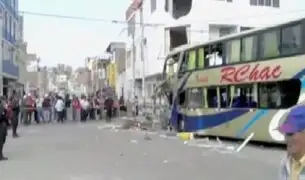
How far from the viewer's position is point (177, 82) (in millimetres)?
24500

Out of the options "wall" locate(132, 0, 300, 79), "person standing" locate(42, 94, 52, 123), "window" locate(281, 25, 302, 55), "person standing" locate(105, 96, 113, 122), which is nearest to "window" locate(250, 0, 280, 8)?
"wall" locate(132, 0, 300, 79)

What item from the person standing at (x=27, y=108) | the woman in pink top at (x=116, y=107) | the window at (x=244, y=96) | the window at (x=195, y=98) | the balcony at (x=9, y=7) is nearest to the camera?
the window at (x=244, y=96)

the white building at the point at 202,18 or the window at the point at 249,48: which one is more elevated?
the white building at the point at 202,18

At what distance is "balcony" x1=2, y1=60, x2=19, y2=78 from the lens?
50.1 m

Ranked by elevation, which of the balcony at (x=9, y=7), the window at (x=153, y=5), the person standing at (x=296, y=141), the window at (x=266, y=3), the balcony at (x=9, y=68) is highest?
the balcony at (x=9, y=7)

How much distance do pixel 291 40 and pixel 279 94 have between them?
1819mm

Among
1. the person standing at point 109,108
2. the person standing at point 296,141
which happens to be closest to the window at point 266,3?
the person standing at point 109,108

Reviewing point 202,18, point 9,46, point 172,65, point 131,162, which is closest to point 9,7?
point 9,46

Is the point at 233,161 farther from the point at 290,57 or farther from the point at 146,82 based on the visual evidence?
the point at 146,82

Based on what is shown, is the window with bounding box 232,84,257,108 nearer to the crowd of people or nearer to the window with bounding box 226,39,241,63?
the window with bounding box 226,39,241,63

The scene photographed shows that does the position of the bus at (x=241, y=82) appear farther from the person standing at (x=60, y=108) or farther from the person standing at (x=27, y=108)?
the person standing at (x=60, y=108)

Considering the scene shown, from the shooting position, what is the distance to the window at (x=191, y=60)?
74.7 ft

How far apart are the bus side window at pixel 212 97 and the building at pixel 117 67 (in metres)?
42.3

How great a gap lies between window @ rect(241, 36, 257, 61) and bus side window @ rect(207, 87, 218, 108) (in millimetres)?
2405
